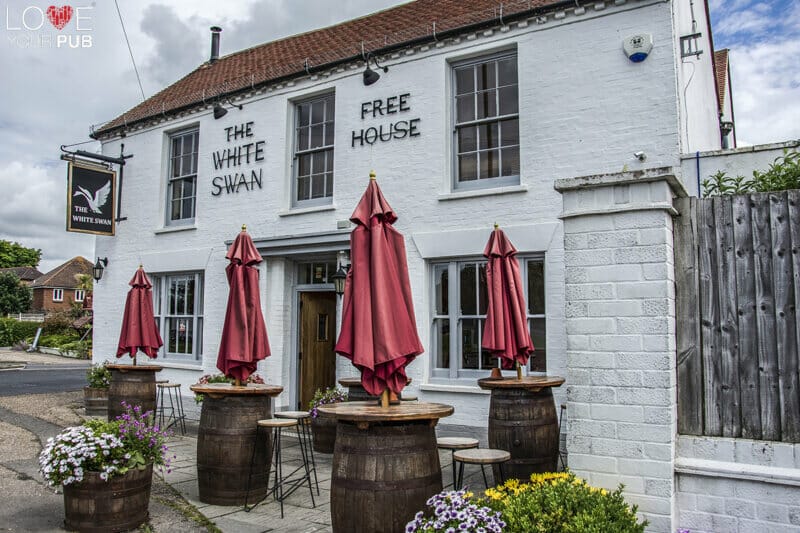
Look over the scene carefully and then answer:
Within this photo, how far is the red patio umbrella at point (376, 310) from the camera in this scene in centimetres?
429

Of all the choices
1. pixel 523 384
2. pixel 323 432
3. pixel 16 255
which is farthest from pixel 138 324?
pixel 16 255

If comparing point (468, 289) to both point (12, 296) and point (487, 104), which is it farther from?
point (12, 296)

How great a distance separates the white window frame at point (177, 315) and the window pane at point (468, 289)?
5598mm

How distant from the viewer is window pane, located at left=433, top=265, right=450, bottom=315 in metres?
8.80

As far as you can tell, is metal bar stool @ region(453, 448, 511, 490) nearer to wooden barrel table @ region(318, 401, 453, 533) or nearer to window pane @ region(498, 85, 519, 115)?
wooden barrel table @ region(318, 401, 453, 533)

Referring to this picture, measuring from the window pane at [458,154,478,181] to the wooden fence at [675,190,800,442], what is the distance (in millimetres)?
5174

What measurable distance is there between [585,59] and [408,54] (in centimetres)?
277

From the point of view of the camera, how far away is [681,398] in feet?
12.4

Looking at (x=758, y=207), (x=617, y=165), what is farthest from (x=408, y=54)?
(x=758, y=207)

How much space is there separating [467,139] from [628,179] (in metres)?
5.52

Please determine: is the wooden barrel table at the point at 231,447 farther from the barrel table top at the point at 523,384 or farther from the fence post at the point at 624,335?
the fence post at the point at 624,335

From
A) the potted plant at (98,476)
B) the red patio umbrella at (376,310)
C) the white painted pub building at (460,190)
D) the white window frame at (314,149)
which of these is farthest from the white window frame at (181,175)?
the red patio umbrella at (376,310)

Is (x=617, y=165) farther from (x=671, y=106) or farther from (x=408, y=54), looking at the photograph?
(x=408, y=54)

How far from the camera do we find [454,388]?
329 inches
